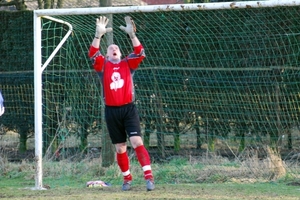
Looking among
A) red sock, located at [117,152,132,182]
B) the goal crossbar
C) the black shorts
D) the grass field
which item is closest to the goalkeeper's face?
the black shorts

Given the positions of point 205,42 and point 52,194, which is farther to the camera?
point 205,42

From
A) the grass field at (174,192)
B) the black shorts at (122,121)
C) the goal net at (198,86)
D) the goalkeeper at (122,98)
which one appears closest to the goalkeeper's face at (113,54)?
the goalkeeper at (122,98)

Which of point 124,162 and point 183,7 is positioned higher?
point 183,7

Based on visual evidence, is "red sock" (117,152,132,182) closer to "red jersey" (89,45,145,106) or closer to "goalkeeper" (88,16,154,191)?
"goalkeeper" (88,16,154,191)

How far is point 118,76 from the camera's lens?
970 centimetres

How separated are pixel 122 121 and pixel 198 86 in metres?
3.93

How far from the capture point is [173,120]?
13.2 metres

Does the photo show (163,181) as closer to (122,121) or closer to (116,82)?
(122,121)

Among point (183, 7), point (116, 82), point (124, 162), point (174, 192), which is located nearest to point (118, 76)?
point (116, 82)

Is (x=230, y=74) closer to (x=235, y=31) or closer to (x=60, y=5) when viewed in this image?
(x=235, y=31)

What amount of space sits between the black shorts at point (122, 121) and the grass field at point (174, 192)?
0.76m

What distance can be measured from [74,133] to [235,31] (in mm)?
3549

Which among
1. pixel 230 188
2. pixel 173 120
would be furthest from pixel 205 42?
pixel 230 188

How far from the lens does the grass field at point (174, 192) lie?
929 centimetres
